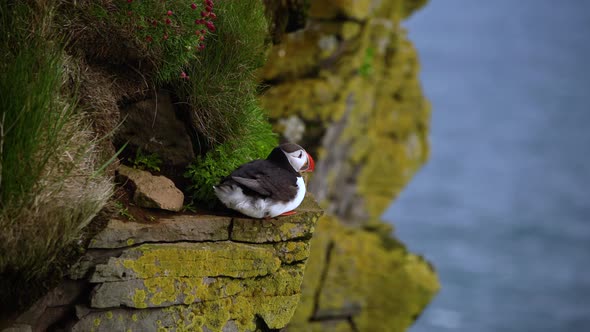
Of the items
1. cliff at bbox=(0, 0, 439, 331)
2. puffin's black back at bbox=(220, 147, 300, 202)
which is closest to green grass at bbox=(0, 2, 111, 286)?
cliff at bbox=(0, 0, 439, 331)

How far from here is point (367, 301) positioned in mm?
14148

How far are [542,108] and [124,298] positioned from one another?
67.3 m

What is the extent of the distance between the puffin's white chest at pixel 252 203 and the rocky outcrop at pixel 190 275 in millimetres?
122

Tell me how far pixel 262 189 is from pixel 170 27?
4.54 ft

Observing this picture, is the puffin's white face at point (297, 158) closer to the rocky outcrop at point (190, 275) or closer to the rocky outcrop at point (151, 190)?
the rocky outcrop at point (190, 275)

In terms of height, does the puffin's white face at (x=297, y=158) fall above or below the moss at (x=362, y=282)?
above

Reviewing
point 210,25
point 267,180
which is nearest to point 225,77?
point 210,25

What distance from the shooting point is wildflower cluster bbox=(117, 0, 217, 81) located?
207 inches

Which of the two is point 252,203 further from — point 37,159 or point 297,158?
point 37,159

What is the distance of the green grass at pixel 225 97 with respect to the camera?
5.41 metres

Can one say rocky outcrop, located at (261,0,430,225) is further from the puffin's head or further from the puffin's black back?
the puffin's black back

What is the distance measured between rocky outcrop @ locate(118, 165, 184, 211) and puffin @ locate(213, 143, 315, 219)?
35cm

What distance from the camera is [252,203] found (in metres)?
4.93

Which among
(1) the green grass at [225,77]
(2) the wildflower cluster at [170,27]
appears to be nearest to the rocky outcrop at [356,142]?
(1) the green grass at [225,77]
